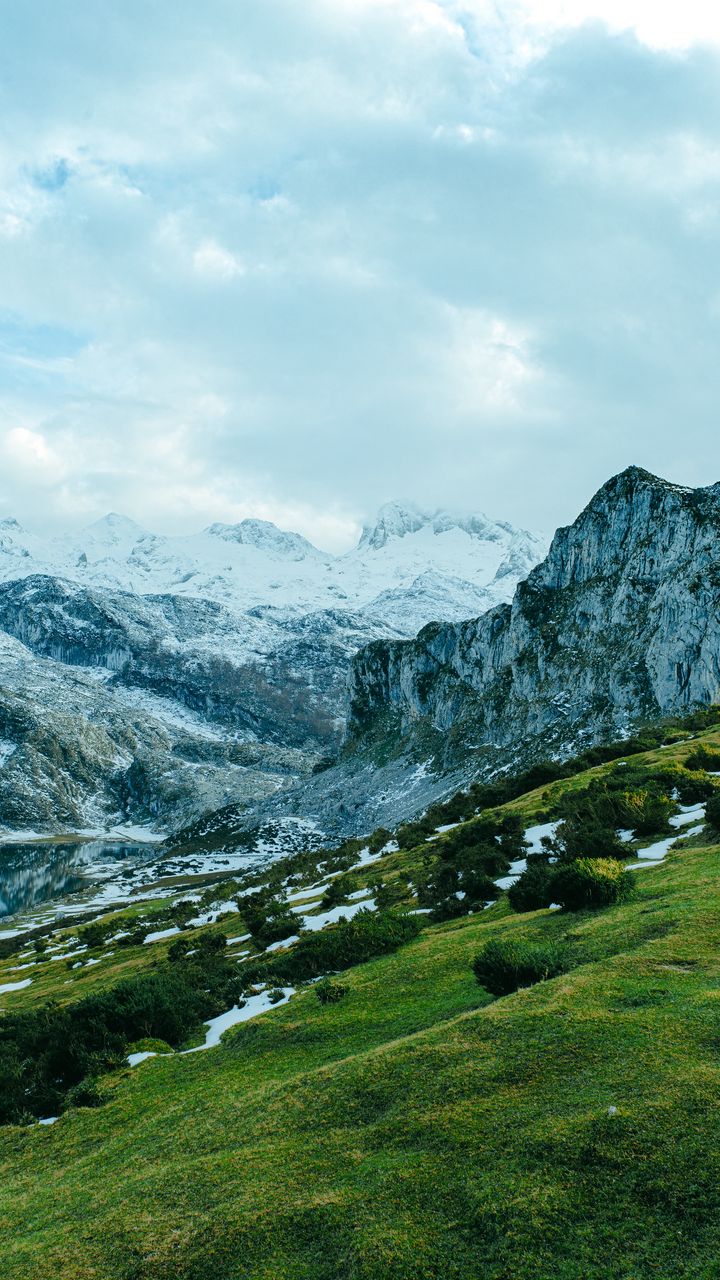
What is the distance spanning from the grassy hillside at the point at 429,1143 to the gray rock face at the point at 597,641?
95357mm

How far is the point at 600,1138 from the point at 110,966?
3960cm

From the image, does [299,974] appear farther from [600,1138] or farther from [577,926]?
[600,1138]

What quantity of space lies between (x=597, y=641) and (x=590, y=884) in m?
119

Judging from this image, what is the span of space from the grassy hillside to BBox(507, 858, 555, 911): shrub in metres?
3.12

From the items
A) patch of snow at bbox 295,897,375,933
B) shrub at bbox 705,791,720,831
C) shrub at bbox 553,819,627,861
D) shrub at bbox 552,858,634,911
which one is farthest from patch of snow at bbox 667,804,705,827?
patch of snow at bbox 295,897,375,933

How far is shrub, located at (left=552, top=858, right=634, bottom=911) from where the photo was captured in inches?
641

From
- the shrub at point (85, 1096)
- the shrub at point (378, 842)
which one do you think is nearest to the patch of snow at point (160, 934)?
the shrub at point (378, 842)

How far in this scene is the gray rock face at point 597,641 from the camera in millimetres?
105375

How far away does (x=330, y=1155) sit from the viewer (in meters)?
8.55

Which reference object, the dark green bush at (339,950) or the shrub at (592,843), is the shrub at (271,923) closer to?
the dark green bush at (339,950)

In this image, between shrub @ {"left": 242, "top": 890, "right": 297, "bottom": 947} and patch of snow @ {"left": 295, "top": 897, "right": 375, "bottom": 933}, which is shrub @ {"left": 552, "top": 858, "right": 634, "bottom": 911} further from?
shrub @ {"left": 242, "top": 890, "right": 297, "bottom": 947}

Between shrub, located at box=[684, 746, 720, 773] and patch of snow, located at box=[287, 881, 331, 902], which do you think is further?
patch of snow, located at box=[287, 881, 331, 902]

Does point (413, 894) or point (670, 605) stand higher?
point (670, 605)

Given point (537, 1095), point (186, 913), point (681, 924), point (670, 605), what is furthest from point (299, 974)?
point (670, 605)
